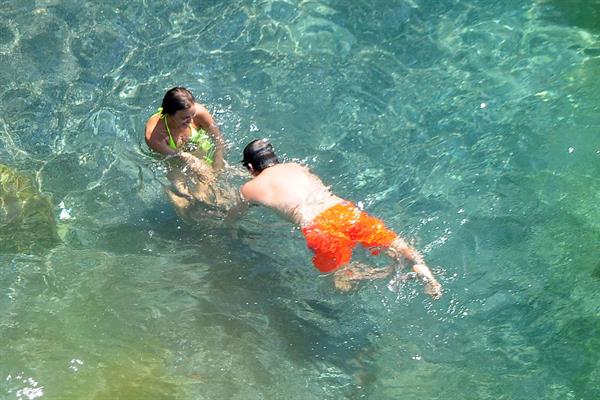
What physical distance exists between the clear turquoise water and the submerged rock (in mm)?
111

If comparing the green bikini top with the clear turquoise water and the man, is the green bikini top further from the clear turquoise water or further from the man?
the man

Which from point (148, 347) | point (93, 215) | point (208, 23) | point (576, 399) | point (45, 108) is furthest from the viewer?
point (208, 23)

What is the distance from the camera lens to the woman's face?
5.93 m

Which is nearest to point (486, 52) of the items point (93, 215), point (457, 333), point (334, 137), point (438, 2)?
point (438, 2)

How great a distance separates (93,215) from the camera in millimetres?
6691

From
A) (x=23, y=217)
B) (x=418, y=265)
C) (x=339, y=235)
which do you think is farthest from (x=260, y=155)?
(x=23, y=217)

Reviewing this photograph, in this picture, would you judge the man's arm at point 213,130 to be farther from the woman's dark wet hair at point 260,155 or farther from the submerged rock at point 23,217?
the submerged rock at point 23,217

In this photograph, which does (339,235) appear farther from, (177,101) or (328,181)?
(177,101)

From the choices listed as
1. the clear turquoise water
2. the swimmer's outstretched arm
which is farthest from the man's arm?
the swimmer's outstretched arm

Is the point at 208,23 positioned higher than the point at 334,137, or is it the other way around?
the point at 208,23

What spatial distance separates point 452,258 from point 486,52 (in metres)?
2.55

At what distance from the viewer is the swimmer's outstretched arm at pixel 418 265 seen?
5.33 m

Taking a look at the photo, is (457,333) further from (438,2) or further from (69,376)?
(438,2)

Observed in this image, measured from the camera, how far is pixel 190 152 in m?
6.33
